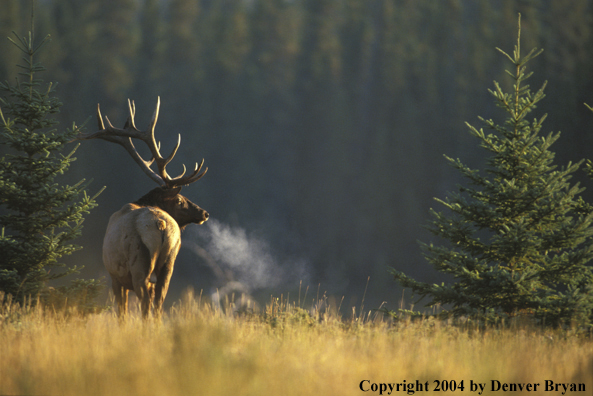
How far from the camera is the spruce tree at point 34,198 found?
859cm

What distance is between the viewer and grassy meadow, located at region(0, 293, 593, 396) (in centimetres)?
380

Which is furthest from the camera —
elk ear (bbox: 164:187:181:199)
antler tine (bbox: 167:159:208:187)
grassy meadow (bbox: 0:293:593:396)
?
antler tine (bbox: 167:159:208:187)

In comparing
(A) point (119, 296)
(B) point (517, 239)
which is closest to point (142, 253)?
(A) point (119, 296)

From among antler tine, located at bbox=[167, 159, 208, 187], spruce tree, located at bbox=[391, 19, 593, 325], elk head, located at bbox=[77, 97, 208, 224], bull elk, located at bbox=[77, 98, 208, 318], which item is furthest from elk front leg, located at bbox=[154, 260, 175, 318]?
spruce tree, located at bbox=[391, 19, 593, 325]

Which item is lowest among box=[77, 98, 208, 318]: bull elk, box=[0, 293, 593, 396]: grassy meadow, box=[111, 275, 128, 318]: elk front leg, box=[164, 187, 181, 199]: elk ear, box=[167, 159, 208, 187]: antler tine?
box=[0, 293, 593, 396]: grassy meadow

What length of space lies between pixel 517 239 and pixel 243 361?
4.98 metres

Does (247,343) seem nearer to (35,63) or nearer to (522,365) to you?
(522,365)

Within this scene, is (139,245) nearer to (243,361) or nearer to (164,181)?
(164,181)

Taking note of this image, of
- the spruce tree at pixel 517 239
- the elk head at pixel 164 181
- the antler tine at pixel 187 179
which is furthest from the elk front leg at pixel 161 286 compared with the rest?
the spruce tree at pixel 517 239

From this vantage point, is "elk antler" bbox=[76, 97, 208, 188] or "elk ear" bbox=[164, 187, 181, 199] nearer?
"elk ear" bbox=[164, 187, 181, 199]

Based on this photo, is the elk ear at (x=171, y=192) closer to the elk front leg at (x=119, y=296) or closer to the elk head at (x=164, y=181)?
the elk head at (x=164, y=181)

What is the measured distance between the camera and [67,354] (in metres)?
4.33

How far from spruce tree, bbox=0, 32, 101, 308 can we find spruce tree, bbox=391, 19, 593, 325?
5975 millimetres

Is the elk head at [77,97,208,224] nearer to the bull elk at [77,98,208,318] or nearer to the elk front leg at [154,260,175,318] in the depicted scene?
the bull elk at [77,98,208,318]
